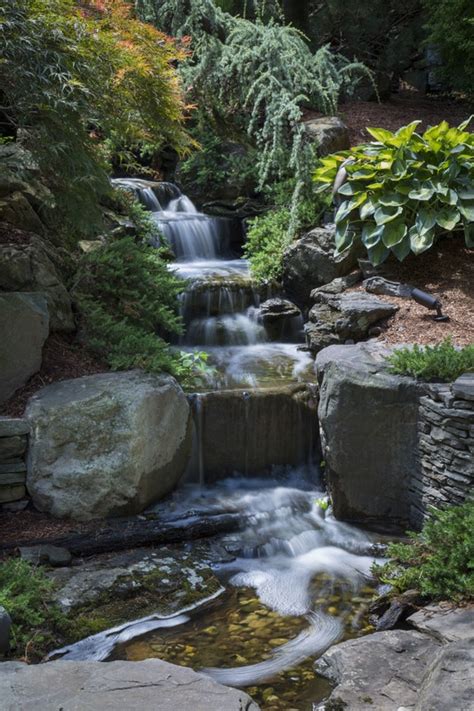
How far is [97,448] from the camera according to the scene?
525 cm

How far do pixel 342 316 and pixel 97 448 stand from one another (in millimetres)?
3054

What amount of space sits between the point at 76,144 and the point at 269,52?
557 centimetres

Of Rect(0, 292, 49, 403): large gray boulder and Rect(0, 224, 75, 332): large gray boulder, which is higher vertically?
Rect(0, 224, 75, 332): large gray boulder

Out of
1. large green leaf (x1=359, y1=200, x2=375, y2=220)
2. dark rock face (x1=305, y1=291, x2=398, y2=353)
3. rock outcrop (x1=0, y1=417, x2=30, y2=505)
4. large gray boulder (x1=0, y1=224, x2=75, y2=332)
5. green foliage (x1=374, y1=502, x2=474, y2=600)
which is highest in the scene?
large green leaf (x1=359, y1=200, x2=375, y2=220)

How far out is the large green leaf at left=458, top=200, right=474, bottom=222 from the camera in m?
7.19

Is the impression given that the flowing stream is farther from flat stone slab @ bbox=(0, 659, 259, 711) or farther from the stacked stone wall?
flat stone slab @ bbox=(0, 659, 259, 711)

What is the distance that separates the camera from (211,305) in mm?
8328

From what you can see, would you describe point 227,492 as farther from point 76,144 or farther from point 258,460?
point 76,144

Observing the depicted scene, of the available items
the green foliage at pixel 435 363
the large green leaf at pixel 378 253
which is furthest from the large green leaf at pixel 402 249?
the green foliage at pixel 435 363

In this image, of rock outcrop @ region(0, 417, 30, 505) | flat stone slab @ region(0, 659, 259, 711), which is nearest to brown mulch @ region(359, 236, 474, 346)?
rock outcrop @ region(0, 417, 30, 505)

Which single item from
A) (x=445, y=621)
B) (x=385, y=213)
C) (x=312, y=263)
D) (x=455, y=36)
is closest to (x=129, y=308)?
(x=312, y=263)

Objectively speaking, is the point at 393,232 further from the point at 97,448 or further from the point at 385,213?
the point at 97,448

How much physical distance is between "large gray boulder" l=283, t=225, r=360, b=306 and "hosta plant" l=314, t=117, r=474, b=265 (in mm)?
566

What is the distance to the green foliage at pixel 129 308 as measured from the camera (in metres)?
6.10
